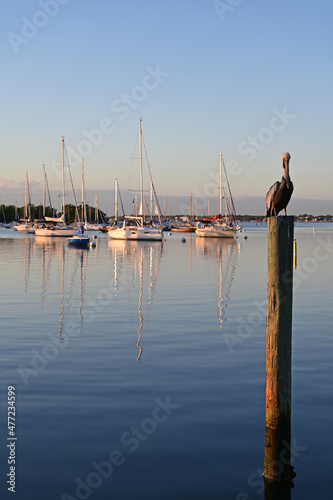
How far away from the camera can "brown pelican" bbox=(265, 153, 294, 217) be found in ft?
31.3

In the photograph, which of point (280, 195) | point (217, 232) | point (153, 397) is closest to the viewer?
point (280, 195)

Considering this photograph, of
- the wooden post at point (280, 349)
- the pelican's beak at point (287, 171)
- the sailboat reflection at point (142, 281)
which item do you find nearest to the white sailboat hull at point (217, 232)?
the sailboat reflection at point (142, 281)

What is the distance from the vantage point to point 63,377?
13.0 meters

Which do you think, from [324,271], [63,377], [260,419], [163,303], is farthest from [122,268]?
[260,419]

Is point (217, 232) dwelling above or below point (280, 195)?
below

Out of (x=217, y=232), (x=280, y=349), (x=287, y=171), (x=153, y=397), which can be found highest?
(x=287, y=171)

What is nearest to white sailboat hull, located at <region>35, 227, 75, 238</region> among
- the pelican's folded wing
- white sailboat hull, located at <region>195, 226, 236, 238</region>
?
white sailboat hull, located at <region>195, 226, 236, 238</region>

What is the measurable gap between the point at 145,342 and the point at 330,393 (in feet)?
20.7

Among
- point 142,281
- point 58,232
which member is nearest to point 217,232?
point 58,232

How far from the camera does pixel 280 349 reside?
8.27 metres

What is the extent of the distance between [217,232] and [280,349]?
9210cm

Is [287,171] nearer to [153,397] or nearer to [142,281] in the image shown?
[153,397]

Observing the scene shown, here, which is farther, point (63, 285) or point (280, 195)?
point (63, 285)

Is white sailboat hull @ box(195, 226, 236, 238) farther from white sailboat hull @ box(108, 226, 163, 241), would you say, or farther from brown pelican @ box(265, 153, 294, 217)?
brown pelican @ box(265, 153, 294, 217)
